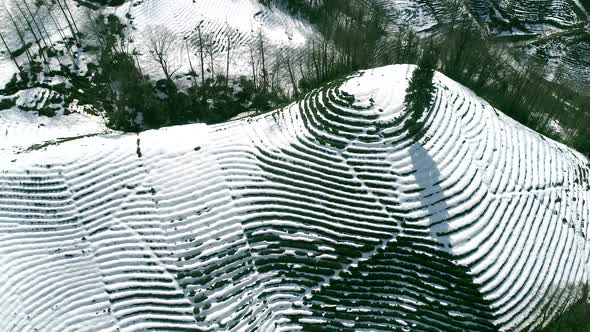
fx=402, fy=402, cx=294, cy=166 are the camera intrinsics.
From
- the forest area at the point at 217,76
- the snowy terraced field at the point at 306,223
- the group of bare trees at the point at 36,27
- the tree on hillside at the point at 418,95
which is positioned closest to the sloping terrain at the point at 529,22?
the forest area at the point at 217,76

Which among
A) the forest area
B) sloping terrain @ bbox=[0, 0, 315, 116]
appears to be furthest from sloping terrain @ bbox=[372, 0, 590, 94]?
sloping terrain @ bbox=[0, 0, 315, 116]

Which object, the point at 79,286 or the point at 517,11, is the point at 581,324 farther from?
the point at 517,11

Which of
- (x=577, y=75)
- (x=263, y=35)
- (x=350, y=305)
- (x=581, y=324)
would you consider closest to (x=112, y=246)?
(x=350, y=305)

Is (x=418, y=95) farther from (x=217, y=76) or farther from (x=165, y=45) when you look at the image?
(x=165, y=45)

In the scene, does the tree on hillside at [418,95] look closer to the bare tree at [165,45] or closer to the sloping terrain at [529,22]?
the bare tree at [165,45]

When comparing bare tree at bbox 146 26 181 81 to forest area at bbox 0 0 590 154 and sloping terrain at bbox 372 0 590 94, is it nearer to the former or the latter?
forest area at bbox 0 0 590 154

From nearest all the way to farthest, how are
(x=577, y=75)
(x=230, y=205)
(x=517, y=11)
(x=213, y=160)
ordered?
(x=230, y=205)
(x=213, y=160)
(x=577, y=75)
(x=517, y=11)
